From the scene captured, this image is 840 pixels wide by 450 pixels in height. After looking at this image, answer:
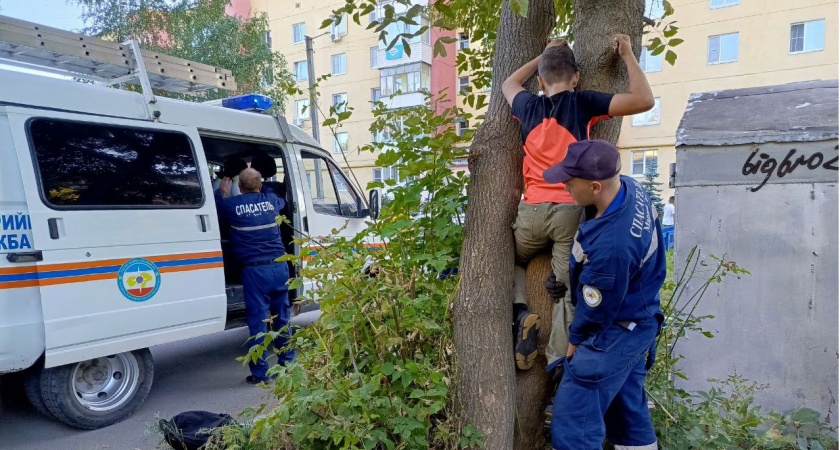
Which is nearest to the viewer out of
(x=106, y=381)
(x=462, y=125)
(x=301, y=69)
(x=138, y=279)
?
(x=462, y=125)

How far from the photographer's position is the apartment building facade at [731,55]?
20.8 meters

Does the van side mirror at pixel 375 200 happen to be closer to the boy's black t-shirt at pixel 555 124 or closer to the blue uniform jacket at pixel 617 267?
the boy's black t-shirt at pixel 555 124

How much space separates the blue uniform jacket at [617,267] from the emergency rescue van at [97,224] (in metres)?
3.23

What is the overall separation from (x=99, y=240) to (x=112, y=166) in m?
0.60

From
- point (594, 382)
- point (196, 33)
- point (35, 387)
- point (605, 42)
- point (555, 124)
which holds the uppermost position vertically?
point (196, 33)

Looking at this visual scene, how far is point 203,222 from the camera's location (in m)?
4.47

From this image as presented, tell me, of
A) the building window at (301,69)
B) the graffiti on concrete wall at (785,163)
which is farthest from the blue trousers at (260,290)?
the building window at (301,69)

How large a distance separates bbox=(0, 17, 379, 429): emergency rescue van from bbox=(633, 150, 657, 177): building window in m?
23.2

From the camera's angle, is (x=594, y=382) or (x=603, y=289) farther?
(x=594, y=382)

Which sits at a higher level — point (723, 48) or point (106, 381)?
point (723, 48)

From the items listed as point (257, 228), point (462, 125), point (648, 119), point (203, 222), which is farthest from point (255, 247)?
point (648, 119)

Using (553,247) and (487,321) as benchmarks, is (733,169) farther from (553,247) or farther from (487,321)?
(487,321)

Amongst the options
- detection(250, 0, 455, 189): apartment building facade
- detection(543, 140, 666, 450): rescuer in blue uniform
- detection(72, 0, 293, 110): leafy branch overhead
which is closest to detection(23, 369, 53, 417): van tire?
detection(543, 140, 666, 450): rescuer in blue uniform

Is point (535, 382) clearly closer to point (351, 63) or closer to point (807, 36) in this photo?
point (807, 36)
